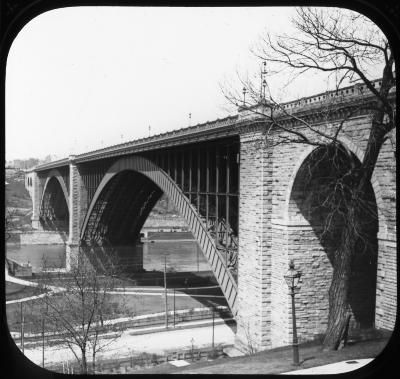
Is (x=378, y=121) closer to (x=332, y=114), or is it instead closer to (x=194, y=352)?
(x=332, y=114)

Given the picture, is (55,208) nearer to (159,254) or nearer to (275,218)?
(159,254)

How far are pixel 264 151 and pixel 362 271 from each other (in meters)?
4.26

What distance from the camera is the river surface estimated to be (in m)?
45.3

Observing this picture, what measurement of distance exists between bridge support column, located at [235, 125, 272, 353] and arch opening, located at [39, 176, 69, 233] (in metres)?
50.4

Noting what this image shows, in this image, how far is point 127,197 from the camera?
127 ft

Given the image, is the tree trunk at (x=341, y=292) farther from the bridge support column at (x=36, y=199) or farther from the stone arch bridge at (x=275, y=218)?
the bridge support column at (x=36, y=199)

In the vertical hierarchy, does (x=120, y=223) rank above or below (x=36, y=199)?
below

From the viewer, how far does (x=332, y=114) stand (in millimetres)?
12375

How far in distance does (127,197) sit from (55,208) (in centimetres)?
2944

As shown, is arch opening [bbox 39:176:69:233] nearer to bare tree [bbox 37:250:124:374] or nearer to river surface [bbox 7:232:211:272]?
river surface [bbox 7:232:211:272]

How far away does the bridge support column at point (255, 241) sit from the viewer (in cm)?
1469

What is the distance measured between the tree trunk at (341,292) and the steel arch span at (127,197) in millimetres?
10453

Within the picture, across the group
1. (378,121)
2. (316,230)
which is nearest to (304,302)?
(316,230)

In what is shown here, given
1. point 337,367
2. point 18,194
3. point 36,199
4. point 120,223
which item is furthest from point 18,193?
point 337,367
